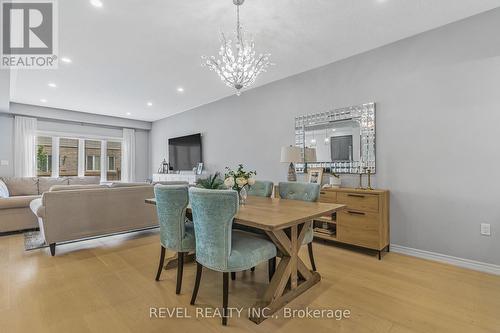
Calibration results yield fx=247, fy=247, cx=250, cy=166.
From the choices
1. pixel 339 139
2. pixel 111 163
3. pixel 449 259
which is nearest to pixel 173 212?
pixel 339 139

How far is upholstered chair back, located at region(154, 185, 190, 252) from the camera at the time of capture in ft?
6.84

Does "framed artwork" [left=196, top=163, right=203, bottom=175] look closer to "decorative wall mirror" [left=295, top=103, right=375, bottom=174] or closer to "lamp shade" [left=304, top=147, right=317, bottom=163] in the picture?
"decorative wall mirror" [left=295, top=103, right=375, bottom=174]

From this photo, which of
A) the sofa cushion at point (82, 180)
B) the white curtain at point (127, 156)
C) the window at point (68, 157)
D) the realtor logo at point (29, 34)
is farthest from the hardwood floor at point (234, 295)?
the white curtain at point (127, 156)

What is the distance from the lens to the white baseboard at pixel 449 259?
2.51 m

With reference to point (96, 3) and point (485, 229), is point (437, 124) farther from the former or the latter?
point (96, 3)

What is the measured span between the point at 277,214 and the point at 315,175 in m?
2.06

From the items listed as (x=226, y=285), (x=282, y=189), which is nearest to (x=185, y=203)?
(x=226, y=285)

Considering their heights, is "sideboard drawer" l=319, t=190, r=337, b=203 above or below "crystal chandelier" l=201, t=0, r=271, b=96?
below

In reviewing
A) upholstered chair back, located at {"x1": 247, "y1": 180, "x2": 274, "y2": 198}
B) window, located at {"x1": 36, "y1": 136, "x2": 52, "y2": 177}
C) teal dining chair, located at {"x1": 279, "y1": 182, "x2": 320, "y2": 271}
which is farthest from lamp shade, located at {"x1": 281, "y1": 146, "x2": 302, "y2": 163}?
→ window, located at {"x1": 36, "y1": 136, "x2": 52, "y2": 177}

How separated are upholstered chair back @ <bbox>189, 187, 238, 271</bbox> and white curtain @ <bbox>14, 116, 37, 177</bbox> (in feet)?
21.3

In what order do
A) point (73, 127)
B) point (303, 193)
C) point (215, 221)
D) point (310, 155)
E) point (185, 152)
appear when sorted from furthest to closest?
point (73, 127) → point (185, 152) → point (310, 155) → point (303, 193) → point (215, 221)

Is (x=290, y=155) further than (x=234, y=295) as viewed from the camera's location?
Yes

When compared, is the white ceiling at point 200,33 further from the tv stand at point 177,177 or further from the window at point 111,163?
the window at point 111,163

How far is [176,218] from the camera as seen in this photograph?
213cm
